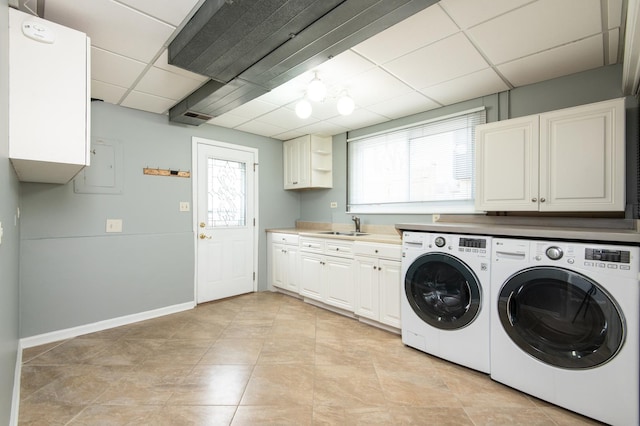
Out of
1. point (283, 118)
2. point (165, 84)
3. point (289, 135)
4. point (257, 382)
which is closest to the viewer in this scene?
point (257, 382)

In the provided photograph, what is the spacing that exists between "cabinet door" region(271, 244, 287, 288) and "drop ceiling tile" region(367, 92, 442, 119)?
7.38 ft

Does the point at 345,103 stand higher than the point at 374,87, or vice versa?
the point at 374,87

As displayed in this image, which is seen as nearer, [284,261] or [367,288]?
[367,288]

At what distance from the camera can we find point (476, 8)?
166cm

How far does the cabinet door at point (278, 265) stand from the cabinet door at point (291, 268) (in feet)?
0.21

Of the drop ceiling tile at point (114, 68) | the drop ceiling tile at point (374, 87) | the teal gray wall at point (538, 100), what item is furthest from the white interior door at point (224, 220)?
the drop ceiling tile at point (374, 87)

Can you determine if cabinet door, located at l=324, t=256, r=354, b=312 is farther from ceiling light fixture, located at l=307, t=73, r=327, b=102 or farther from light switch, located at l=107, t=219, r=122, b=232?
light switch, located at l=107, t=219, r=122, b=232

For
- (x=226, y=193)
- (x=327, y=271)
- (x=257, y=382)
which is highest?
(x=226, y=193)

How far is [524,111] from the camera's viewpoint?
2.63 metres

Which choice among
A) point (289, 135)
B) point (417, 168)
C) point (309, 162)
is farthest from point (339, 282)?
point (289, 135)

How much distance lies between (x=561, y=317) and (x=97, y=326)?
3941 millimetres

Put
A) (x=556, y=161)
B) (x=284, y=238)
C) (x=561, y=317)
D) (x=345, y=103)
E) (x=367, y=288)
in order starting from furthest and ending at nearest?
(x=284, y=238) < (x=367, y=288) < (x=345, y=103) < (x=556, y=161) < (x=561, y=317)

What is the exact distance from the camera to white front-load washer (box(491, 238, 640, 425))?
1562 mm

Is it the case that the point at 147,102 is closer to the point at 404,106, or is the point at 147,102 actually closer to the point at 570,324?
the point at 404,106
